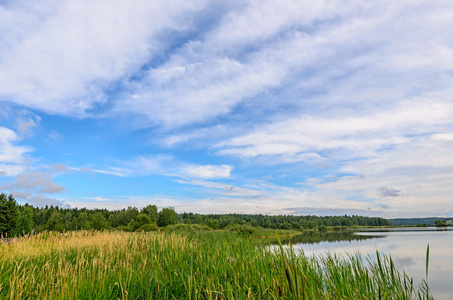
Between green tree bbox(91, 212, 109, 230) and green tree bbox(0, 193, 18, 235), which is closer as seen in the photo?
green tree bbox(0, 193, 18, 235)

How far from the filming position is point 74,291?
19.6ft

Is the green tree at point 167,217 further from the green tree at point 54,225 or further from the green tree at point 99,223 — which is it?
the green tree at point 54,225

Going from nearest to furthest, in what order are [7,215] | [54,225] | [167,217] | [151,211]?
[7,215]
[54,225]
[167,217]
[151,211]

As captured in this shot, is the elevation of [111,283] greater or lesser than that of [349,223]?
greater

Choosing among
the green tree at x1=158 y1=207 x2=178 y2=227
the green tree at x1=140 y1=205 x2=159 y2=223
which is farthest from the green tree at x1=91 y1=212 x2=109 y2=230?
the green tree at x1=158 y1=207 x2=178 y2=227

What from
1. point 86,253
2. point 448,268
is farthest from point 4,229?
point 448,268

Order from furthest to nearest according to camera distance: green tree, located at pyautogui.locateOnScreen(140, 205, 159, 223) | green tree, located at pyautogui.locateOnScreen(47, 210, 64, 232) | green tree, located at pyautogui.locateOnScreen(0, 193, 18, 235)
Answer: green tree, located at pyautogui.locateOnScreen(140, 205, 159, 223), green tree, located at pyautogui.locateOnScreen(47, 210, 64, 232), green tree, located at pyautogui.locateOnScreen(0, 193, 18, 235)

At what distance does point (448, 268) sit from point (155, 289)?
25894 mm

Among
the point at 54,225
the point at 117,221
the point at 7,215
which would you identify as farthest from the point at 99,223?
the point at 117,221

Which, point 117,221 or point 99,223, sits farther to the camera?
point 117,221

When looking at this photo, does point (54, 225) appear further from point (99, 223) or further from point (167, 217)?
point (167, 217)

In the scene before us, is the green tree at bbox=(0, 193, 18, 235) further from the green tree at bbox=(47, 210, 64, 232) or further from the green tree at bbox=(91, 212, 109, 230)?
the green tree at bbox=(91, 212, 109, 230)

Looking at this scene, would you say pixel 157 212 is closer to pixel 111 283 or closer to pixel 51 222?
pixel 51 222

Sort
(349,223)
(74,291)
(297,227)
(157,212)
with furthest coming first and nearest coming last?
(349,223) < (297,227) < (157,212) < (74,291)
